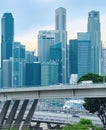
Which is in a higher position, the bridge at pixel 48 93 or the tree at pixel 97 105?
the bridge at pixel 48 93

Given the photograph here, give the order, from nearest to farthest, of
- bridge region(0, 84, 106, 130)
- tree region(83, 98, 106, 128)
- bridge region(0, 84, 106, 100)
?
bridge region(0, 84, 106, 130) < bridge region(0, 84, 106, 100) < tree region(83, 98, 106, 128)

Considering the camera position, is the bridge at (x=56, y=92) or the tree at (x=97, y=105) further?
the tree at (x=97, y=105)

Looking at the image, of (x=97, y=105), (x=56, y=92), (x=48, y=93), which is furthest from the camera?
(x=97, y=105)

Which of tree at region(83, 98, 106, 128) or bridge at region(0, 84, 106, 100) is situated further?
tree at region(83, 98, 106, 128)

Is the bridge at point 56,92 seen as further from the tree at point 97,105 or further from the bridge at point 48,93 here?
the tree at point 97,105

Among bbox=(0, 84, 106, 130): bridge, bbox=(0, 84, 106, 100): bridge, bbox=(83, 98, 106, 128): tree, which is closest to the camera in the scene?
bbox=(0, 84, 106, 130): bridge

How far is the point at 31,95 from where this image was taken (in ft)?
206

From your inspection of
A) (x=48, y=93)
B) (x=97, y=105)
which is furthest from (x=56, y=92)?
(x=97, y=105)

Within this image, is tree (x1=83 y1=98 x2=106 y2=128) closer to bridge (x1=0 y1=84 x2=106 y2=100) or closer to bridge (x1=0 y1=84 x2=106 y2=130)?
bridge (x1=0 y1=84 x2=106 y2=130)

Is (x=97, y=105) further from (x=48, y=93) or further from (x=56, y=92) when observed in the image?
(x=56, y=92)

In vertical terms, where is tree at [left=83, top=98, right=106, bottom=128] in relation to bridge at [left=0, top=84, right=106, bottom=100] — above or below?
below

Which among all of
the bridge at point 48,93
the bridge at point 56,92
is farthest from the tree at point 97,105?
the bridge at point 56,92

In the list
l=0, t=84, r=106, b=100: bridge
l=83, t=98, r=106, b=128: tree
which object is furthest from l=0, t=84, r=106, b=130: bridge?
l=83, t=98, r=106, b=128: tree

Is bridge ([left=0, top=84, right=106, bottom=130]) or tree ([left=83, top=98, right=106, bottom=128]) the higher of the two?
bridge ([left=0, top=84, right=106, bottom=130])
